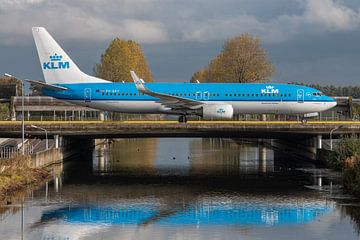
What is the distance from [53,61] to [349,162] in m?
44.0

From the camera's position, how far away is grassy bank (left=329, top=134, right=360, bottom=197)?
201 feet

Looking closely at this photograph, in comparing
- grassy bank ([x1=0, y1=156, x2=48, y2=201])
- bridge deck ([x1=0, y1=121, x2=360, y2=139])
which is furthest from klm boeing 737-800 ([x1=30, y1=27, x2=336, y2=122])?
grassy bank ([x1=0, y1=156, x2=48, y2=201])

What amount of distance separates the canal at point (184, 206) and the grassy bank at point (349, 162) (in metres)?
1.63

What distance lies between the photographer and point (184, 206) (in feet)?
180

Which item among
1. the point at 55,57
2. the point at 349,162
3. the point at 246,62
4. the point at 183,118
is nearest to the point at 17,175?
the point at 55,57

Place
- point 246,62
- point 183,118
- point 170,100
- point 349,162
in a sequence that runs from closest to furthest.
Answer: point 349,162
point 170,100
point 183,118
point 246,62

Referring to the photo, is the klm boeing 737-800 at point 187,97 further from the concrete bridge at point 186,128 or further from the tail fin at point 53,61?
the concrete bridge at point 186,128

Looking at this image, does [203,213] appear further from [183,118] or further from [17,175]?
[183,118]

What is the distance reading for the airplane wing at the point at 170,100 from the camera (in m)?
81.8

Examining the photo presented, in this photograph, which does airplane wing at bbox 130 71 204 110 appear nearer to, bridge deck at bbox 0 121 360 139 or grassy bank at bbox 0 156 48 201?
bridge deck at bbox 0 121 360 139

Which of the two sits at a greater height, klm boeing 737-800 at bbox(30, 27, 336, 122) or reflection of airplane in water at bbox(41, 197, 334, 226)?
klm boeing 737-800 at bbox(30, 27, 336, 122)

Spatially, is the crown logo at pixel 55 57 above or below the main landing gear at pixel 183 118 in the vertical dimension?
above

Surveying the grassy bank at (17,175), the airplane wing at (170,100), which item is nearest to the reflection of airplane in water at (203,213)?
the grassy bank at (17,175)

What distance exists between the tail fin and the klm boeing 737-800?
0.16m
